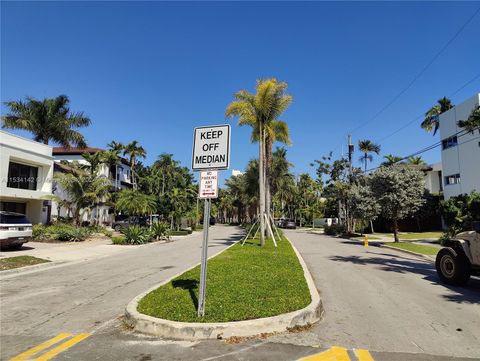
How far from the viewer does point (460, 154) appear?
113 feet

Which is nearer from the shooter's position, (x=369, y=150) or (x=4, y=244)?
(x=4, y=244)

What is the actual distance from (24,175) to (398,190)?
26083 mm

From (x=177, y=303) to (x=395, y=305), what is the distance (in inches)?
171

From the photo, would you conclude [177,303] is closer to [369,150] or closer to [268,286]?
[268,286]

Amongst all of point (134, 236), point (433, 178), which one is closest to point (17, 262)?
point (134, 236)

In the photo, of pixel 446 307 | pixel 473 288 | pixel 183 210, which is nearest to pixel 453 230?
pixel 473 288

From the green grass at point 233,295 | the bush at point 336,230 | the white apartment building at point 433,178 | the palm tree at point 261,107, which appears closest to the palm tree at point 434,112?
the white apartment building at point 433,178

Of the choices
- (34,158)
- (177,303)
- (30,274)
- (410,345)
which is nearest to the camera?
(410,345)

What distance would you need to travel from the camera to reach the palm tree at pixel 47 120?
31062 millimetres

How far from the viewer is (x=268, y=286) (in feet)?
28.0

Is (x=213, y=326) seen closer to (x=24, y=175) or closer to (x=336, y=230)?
(x=24, y=175)

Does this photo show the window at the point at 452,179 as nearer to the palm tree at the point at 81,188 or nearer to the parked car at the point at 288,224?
the parked car at the point at 288,224

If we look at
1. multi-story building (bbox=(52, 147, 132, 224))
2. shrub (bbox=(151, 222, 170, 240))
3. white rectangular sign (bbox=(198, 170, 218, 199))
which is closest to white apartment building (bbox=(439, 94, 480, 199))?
shrub (bbox=(151, 222, 170, 240))

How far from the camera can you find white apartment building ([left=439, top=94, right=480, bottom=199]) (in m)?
32.2
